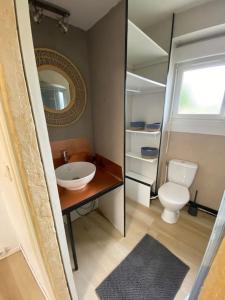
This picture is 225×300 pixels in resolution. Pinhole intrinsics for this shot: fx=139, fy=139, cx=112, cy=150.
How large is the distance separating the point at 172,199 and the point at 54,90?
1.73 m

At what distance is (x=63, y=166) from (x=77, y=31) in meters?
1.30

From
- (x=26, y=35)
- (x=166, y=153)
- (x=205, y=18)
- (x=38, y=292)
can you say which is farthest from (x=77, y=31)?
(x=38, y=292)

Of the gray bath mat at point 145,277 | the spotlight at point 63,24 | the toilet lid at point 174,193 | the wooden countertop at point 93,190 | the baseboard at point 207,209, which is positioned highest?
the spotlight at point 63,24

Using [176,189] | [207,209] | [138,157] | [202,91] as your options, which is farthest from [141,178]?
[202,91]

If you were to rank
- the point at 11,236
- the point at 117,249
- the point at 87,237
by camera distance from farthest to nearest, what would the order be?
the point at 87,237
the point at 117,249
the point at 11,236

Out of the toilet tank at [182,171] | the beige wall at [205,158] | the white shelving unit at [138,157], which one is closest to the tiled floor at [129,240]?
the beige wall at [205,158]

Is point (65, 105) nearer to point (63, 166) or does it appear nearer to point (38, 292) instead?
point (63, 166)

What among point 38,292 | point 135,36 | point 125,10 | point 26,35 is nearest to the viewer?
point 26,35

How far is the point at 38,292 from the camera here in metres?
1.13

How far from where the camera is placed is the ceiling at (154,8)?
1.35 m

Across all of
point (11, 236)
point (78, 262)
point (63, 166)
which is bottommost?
point (78, 262)

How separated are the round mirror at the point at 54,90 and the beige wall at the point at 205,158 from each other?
4.89 ft

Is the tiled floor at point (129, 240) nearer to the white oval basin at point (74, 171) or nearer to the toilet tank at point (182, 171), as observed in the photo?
the toilet tank at point (182, 171)

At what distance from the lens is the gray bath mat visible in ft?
3.73
